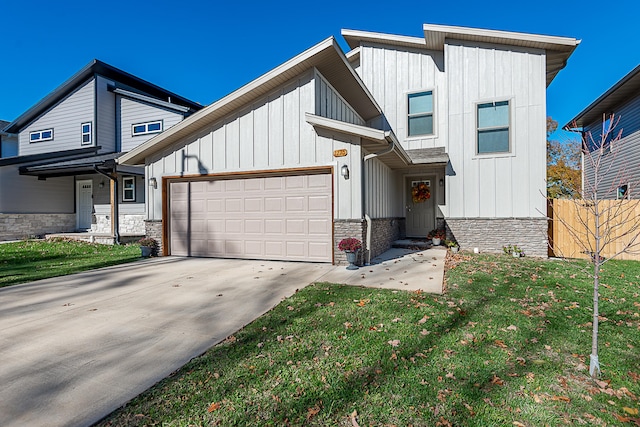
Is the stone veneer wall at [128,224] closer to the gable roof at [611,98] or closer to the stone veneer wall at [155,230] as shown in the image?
the stone veneer wall at [155,230]

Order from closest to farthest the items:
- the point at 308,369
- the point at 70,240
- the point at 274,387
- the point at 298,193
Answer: the point at 274,387
the point at 308,369
the point at 298,193
the point at 70,240

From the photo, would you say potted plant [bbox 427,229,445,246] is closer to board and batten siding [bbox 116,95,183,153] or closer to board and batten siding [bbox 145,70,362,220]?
board and batten siding [bbox 145,70,362,220]

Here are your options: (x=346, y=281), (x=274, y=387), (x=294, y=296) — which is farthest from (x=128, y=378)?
(x=346, y=281)

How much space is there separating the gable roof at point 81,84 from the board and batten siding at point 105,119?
49 centimetres

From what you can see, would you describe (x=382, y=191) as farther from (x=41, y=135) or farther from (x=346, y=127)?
(x=41, y=135)

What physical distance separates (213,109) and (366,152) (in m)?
4.05

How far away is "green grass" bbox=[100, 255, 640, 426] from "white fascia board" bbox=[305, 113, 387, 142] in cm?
342

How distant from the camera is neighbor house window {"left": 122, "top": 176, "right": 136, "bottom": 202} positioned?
46.4 ft

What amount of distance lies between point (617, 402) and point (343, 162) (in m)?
5.64

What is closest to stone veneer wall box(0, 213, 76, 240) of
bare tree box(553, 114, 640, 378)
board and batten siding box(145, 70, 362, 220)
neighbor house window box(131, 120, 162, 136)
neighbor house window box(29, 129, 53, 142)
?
neighbor house window box(29, 129, 53, 142)

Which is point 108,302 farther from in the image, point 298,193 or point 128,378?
point 298,193

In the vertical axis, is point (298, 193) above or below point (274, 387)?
above

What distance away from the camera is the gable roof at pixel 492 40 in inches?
334

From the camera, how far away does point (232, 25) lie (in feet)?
47.3
